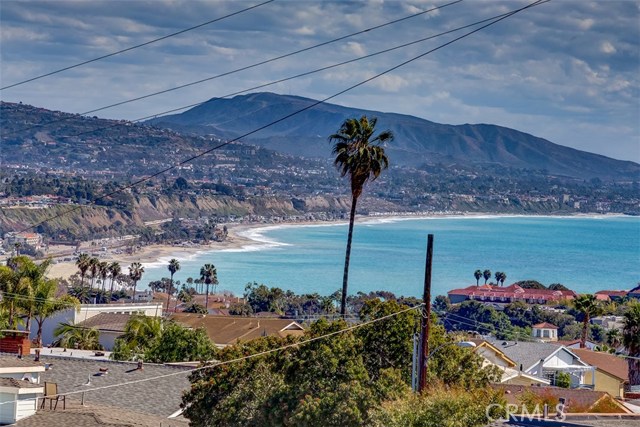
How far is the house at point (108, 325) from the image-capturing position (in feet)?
225

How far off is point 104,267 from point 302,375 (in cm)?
8433

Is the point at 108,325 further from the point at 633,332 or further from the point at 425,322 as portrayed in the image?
the point at 425,322

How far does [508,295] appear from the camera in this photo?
15862 centimetres

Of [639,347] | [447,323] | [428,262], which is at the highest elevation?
[428,262]

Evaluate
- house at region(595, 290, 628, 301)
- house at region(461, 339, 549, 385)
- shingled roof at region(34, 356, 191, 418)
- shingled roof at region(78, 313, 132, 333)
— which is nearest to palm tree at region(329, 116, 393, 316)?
house at region(461, 339, 549, 385)

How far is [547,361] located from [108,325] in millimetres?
27900

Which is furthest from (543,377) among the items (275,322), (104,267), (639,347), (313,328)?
(104,267)

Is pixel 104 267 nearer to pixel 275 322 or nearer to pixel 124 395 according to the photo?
pixel 275 322

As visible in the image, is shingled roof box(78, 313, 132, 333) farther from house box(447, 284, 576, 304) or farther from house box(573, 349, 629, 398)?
house box(447, 284, 576, 304)

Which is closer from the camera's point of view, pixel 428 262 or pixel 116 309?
pixel 428 262

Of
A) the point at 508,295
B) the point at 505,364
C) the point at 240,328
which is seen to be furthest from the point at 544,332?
the point at 505,364

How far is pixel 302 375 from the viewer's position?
2959 cm

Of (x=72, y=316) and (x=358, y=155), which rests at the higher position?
(x=358, y=155)

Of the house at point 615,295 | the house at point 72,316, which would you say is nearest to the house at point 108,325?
the house at point 72,316
